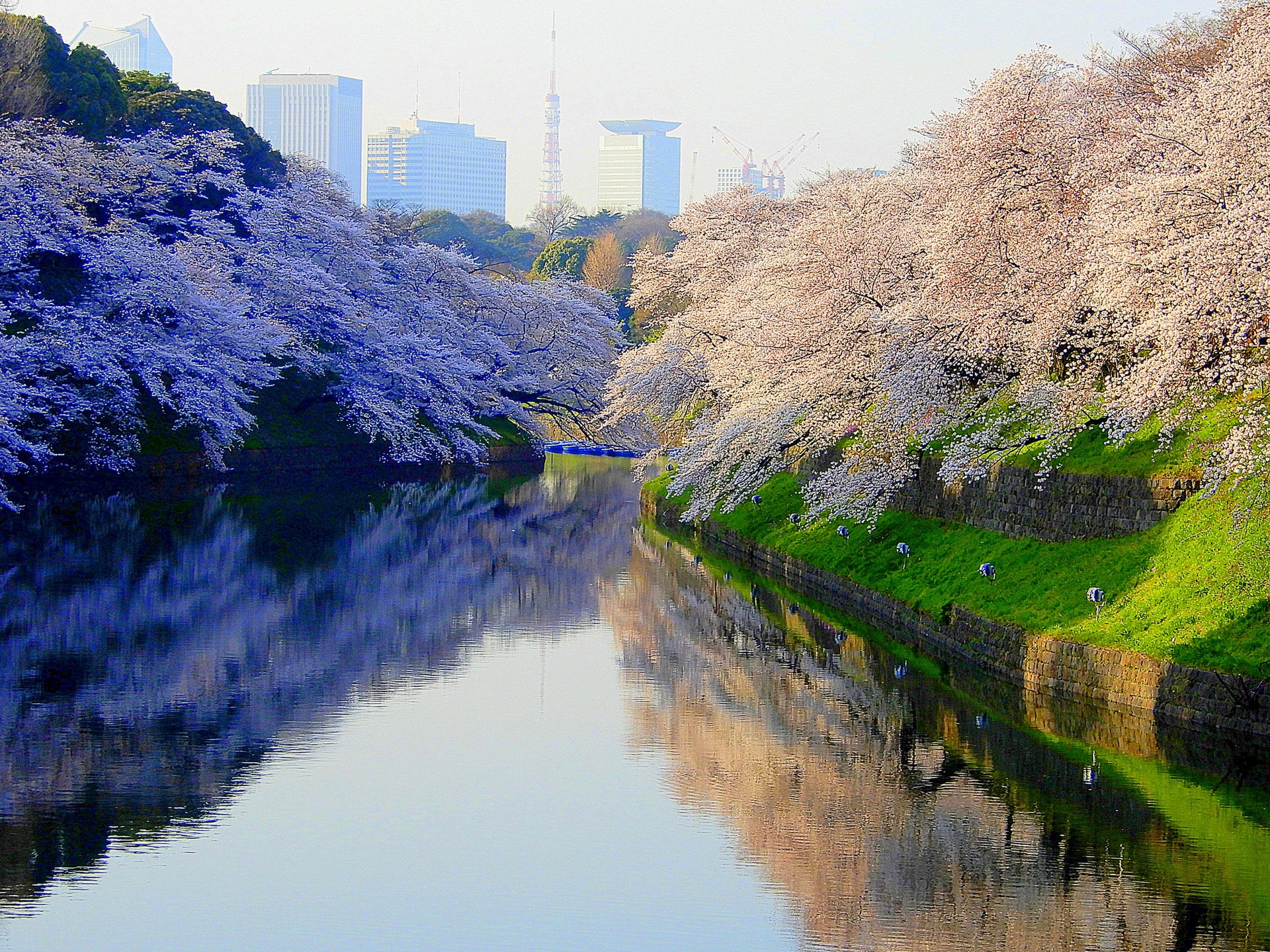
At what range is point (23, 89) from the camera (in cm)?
4638

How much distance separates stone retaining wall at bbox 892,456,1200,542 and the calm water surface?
275 cm

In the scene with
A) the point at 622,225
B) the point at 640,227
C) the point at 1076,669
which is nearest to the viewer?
the point at 1076,669

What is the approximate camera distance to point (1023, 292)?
73.5 ft

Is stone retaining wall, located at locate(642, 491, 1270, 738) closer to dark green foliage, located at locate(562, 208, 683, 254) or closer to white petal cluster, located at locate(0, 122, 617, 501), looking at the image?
white petal cluster, located at locate(0, 122, 617, 501)

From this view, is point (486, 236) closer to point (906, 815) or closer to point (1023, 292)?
point (1023, 292)

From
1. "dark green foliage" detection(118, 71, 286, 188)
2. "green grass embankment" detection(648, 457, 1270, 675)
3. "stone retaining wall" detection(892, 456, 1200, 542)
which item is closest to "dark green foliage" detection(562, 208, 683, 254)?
"dark green foliage" detection(118, 71, 286, 188)

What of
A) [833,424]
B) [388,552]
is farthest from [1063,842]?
[388,552]

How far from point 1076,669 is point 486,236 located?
14170 cm

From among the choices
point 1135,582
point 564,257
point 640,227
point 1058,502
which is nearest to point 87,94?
point 1058,502

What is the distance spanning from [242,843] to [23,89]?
4045 cm

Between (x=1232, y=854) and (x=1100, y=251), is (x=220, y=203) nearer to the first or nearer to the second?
(x=1100, y=251)

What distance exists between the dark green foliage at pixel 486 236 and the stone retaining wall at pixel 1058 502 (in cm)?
10324

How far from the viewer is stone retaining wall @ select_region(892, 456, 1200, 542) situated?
1889cm

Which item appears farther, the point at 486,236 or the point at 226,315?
the point at 486,236
